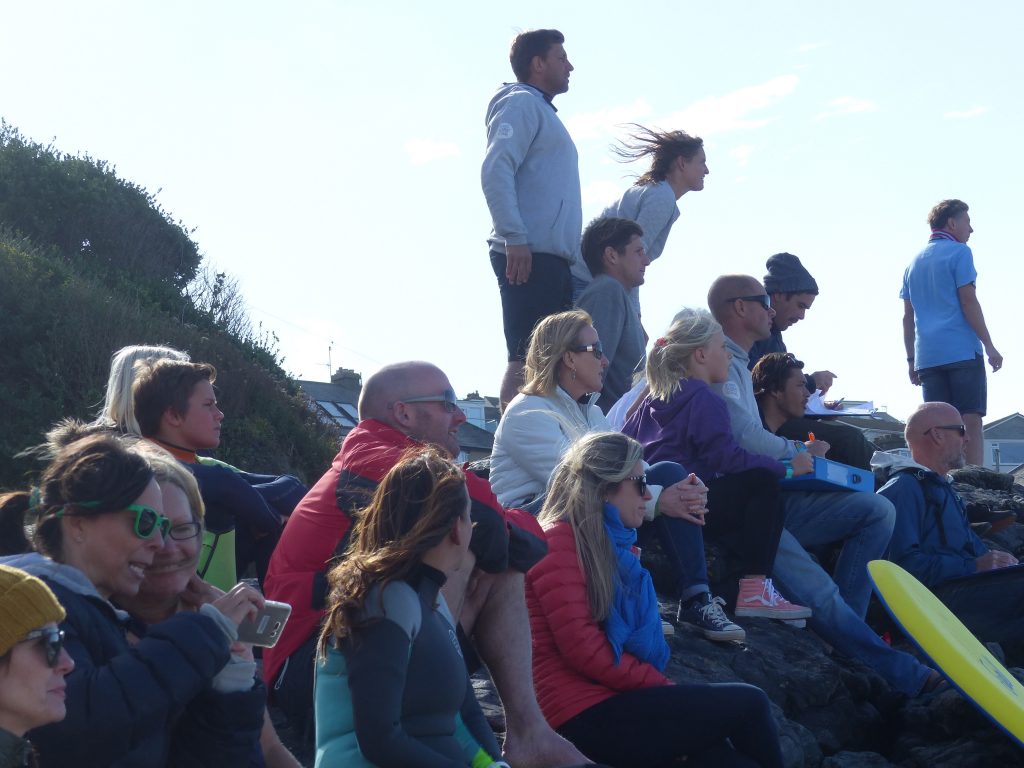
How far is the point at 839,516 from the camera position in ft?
23.8

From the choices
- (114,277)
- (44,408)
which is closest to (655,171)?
(44,408)

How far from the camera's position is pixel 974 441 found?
10297 millimetres

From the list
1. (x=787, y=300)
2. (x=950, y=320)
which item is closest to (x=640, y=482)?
(x=787, y=300)

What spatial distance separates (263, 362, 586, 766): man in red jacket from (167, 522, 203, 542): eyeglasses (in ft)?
2.27

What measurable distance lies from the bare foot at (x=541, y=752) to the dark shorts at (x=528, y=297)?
3470 millimetres

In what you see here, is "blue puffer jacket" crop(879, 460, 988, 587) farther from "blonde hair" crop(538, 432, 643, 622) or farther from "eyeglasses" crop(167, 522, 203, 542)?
"eyeglasses" crop(167, 522, 203, 542)


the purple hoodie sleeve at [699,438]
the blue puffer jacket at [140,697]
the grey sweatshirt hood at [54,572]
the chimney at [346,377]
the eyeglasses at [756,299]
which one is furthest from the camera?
the chimney at [346,377]

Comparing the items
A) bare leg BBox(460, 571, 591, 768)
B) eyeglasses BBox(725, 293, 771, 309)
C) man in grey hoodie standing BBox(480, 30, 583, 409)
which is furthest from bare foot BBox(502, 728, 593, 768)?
eyeglasses BBox(725, 293, 771, 309)

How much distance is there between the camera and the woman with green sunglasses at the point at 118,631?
9.36ft

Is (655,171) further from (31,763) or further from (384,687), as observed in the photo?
(31,763)

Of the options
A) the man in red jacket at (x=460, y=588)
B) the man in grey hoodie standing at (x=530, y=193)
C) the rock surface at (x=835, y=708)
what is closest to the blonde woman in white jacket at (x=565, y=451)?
the rock surface at (x=835, y=708)

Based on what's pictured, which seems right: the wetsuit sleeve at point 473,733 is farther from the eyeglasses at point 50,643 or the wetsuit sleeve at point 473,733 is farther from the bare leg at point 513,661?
the eyeglasses at point 50,643

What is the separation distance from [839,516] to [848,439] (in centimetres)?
111

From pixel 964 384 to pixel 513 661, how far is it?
6468 millimetres
